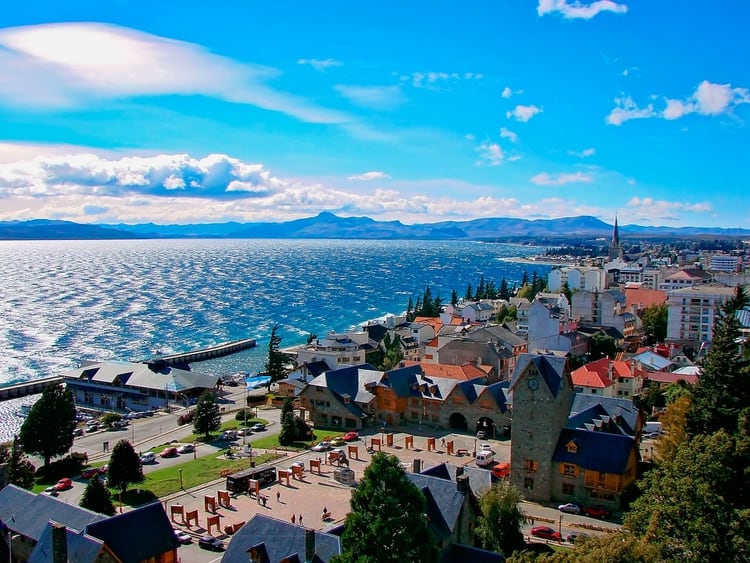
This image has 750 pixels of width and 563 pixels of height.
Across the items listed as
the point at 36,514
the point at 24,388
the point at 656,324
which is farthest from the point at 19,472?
the point at 656,324

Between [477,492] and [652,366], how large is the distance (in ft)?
195

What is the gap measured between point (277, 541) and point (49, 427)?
36501 mm

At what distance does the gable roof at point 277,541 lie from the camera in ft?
99.0

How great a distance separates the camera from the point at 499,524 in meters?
38.4

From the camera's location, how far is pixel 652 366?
9188cm

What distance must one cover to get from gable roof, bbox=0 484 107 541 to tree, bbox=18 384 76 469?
22.9 metres

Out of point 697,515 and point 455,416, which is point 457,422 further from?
point 697,515

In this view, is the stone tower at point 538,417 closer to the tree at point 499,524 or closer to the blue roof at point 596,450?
the blue roof at point 596,450

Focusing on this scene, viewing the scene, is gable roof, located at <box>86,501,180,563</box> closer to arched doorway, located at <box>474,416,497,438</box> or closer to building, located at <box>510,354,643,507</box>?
building, located at <box>510,354,643,507</box>

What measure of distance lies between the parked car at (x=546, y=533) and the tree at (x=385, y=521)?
17.4 meters

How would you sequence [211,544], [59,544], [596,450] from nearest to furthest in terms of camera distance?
[59,544], [211,544], [596,450]

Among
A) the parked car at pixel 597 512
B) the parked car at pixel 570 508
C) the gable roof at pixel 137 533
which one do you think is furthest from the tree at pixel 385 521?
the parked car at pixel 597 512

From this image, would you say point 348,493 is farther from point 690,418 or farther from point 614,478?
point 690,418

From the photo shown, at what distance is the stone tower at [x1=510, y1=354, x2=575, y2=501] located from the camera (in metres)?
49.2
